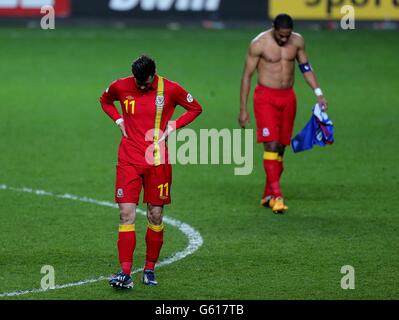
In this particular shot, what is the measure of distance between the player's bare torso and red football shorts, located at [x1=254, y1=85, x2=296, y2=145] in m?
0.10

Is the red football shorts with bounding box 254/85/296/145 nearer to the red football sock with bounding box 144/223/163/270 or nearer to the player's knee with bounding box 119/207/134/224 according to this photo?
the red football sock with bounding box 144/223/163/270

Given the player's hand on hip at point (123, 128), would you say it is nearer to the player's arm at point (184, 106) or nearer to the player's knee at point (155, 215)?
the player's arm at point (184, 106)

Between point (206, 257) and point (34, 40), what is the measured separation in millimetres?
18130

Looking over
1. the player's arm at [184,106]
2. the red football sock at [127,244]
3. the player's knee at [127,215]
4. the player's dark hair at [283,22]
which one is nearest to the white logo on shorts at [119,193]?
the player's knee at [127,215]

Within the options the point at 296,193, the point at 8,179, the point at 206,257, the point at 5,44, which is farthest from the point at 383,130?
the point at 5,44

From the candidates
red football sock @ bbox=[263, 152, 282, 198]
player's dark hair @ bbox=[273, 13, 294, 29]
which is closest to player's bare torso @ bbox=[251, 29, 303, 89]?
player's dark hair @ bbox=[273, 13, 294, 29]

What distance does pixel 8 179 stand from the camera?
15250mm

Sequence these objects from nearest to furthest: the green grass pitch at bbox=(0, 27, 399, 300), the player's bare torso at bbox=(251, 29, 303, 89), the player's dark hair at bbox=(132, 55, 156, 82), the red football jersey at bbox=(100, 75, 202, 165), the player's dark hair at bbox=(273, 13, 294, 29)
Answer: the player's dark hair at bbox=(132, 55, 156, 82) < the red football jersey at bbox=(100, 75, 202, 165) < the green grass pitch at bbox=(0, 27, 399, 300) < the player's dark hair at bbox=(273, 13, 294, 29) < the player's bare torso at bbox=(251, 29, 303, 89)

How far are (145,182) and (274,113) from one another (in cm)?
367

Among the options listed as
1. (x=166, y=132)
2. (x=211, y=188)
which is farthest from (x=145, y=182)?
(x=211, y=188)

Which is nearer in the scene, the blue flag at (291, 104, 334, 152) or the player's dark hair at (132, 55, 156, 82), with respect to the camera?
the player's dark hair at (132, 55, 156, 82)

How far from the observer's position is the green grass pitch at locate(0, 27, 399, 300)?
35.3 feet

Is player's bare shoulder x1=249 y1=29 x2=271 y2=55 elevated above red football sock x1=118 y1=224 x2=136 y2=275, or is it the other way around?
player's bare shoulder x1=249 y1=29 x2=271 y2=55
